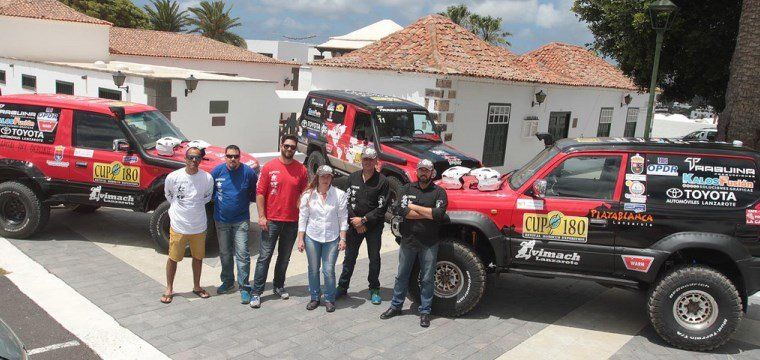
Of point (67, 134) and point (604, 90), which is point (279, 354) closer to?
point (67, 134)

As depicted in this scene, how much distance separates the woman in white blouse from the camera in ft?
20.9

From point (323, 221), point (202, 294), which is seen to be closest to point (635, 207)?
point (323, 221)

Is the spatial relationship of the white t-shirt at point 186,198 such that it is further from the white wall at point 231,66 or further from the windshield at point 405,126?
the white wall at point 231,66

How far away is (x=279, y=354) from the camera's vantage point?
5.55 m

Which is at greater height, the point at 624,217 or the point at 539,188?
the point at 539,188

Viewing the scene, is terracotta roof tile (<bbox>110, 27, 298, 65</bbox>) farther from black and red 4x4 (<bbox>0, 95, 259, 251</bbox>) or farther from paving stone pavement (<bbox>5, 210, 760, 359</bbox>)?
paving stone pavement (<bbox>5, 210, 760, 359</bbox>)

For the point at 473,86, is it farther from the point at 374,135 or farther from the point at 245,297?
the point at 245,297

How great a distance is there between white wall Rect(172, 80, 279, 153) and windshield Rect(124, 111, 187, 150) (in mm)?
5393

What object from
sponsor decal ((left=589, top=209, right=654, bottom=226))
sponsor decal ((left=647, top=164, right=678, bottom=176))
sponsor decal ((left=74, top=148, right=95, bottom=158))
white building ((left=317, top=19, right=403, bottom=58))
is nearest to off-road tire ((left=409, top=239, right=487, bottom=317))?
sponsor decal ((left=589, top=209, right=654, bottom=226))

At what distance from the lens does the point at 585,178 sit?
640 centimetres

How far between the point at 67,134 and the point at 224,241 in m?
3.30

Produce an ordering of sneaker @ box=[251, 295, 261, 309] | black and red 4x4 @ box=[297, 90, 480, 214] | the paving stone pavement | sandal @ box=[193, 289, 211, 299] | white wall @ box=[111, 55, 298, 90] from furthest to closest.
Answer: white wall @ box=[111, 55, 298, 90] < black and red 4x4 @ box=[297, 90, 480, 214] < sandal @ box=[193, 289, 211, 299] < sneaker @ box=[251, 295, 261, 309] < the paving stone pavement

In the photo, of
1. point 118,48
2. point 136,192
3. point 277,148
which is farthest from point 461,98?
point 118,48

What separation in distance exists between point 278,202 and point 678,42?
1166 cm
